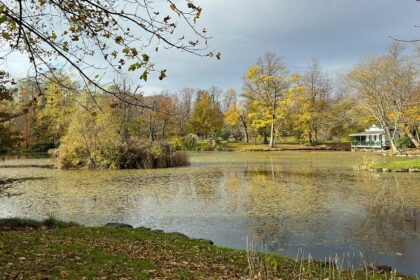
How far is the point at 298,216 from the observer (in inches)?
432

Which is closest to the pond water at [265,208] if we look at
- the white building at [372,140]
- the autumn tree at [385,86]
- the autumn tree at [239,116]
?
the autumn tree at [385,86]

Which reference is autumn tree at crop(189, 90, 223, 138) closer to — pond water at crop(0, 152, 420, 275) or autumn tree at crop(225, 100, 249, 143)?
autumn tree at crop(225, 100, 249, 143)

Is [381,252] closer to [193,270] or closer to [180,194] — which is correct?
[193,270]

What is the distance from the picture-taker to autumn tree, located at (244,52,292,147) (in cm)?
4997

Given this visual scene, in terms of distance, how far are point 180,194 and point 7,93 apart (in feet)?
28.9

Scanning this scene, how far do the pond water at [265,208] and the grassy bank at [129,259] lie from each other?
1.31 m

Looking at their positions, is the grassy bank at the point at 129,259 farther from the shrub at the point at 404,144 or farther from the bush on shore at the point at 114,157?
the shrub at the point at 404,144

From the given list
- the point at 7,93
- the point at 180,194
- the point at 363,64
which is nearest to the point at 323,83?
the point at 363,64

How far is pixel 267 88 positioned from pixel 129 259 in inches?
1829

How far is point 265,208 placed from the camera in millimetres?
12078

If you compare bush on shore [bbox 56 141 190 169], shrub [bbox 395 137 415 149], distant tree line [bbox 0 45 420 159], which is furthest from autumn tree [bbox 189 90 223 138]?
bush on shore [bbox 56 141 190 169]

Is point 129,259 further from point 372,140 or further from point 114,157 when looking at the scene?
point 372,140

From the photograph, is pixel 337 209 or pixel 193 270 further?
pixel 337 209

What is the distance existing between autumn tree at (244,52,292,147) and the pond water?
30.0 meters
